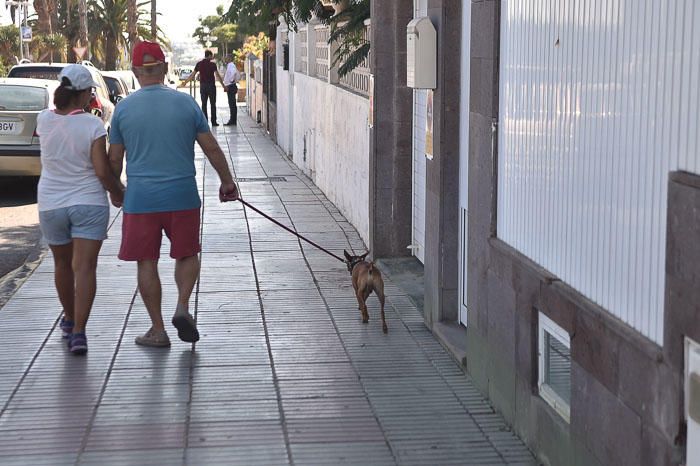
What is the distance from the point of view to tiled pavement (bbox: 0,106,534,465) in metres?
5.74

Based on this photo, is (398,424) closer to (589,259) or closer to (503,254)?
(503,254)

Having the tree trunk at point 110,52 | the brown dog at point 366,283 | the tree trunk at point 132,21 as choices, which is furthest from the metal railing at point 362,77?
the tree trunk at point 110,52

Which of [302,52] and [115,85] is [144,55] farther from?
[115,85]

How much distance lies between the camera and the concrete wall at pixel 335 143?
12.1m

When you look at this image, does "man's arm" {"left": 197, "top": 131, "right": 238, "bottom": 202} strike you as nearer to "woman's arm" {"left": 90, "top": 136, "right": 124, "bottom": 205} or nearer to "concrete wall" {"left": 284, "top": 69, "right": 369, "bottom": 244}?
"woman's arm" {"left": 90, "top": 136, "right": 124, "bottom": 205}

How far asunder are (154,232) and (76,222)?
47 cm

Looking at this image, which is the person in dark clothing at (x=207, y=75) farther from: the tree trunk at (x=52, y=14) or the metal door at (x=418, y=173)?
the tree trunk at (x=52, y=14)

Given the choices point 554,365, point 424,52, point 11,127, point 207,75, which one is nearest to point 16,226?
point 11,127

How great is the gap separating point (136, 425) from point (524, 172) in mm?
2301

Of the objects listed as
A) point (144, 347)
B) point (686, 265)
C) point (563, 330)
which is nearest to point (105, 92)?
point (144, 347)

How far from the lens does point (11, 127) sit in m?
15.9

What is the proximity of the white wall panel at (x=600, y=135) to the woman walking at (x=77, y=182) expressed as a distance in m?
2.65

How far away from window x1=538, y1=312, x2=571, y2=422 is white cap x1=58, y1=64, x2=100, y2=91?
339 cm

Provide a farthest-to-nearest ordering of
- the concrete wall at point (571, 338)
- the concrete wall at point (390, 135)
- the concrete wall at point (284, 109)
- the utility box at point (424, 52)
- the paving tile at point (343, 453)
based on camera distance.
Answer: the concrete wall at point (284, 109) → the concrete wall at point (390, 135) → the utility box at point (424, 52) → the paving tile at point (343, 453) → the concrete wall at point (571, 338)
